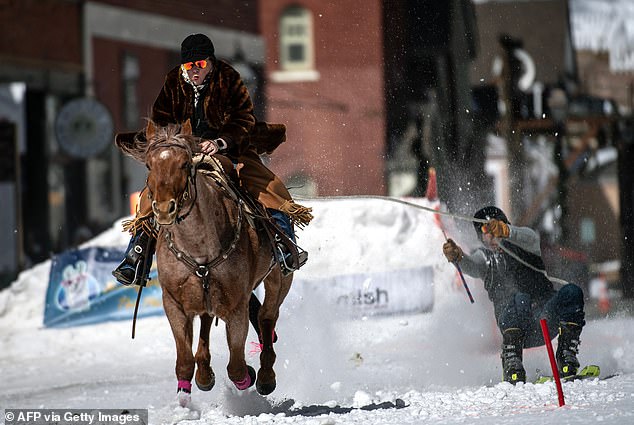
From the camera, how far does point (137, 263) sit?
7906mm

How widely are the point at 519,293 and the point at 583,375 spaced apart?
773 mm

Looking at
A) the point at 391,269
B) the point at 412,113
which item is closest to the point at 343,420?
the point at 391,269

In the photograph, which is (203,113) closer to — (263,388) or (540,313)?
(263,388)

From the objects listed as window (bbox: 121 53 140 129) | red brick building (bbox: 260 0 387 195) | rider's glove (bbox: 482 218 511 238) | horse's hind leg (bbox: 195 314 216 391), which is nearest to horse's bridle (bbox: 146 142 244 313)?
horse's hind leg (bbox: 195 314 216 391)

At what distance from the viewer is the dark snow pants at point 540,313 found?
9.20 metres

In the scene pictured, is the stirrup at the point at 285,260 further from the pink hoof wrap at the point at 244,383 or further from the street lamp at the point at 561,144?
the street lamp at the point at 561,144

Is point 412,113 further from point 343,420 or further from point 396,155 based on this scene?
point 343,420

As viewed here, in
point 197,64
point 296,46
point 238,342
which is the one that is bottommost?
point 238,342

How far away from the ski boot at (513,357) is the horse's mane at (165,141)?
9.95 ft

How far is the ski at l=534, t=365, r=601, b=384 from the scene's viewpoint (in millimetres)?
9031

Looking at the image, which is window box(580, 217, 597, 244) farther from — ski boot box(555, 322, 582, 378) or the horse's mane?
the horse's mane

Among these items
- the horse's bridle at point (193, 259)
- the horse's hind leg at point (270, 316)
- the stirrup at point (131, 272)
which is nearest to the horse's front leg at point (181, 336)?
the horse's bridle at point (193, 259)

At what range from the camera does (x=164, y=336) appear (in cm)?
1453

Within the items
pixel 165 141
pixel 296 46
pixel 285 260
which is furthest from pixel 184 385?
pixel 296 46
